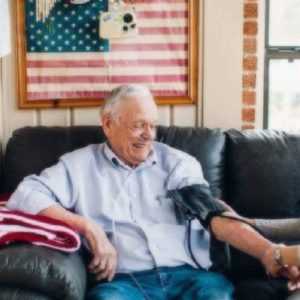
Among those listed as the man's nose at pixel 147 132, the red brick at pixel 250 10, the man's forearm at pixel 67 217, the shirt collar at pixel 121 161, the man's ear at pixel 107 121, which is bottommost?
the man's forearm at pixel 67 217

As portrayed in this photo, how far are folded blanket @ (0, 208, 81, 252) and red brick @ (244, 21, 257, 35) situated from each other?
148 cm

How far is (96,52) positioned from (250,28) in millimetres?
786

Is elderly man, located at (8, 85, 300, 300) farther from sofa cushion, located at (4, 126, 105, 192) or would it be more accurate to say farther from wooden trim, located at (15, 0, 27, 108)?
wooden trim, located at (15, 0, 27, 108)

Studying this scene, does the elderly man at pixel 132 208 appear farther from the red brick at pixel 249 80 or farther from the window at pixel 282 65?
the window at pixel 282 65

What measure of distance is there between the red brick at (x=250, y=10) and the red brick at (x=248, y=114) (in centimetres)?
47

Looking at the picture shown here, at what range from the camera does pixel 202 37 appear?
10.0 ft

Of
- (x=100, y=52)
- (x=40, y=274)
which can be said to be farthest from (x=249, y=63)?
(x=40, y=274)

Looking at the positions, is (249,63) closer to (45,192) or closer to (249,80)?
(249,80)

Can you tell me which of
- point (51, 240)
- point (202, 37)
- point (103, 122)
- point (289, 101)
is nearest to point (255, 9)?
point (202, 37)

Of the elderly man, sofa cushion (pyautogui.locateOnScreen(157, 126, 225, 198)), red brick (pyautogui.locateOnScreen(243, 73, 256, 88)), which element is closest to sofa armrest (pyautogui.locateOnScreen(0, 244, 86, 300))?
the elderly man

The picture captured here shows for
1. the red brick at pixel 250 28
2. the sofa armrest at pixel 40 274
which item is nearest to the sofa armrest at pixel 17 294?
the sofa armrest at pixel 40 274

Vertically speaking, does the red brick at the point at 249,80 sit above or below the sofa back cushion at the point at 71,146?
above

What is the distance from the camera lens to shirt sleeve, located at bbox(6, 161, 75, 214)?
2.29 m

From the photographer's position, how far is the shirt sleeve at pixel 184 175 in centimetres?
242
